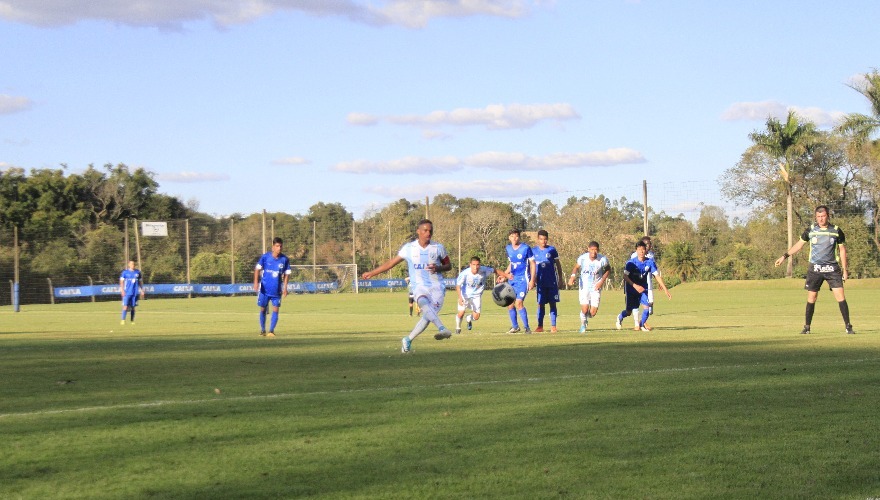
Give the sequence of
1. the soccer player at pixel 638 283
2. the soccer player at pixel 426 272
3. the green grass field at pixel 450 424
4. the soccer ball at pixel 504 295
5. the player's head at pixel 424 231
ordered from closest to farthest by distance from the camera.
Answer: the green grass field at pixel 450 424
the player's head at pixel 424 231
the soccer player at pixel 426 272
the soccer ball at pixel 504 295
the soccer player at pixel 638 283

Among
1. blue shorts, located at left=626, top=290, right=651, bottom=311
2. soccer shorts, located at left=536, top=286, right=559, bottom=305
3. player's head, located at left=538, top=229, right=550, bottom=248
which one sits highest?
player's head, located at left=538, top=229, right=550, bottom=248

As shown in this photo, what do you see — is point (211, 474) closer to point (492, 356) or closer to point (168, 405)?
point (168, 405)

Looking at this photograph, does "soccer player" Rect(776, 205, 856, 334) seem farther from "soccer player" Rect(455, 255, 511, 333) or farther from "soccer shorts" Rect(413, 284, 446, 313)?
"soccer player" Rect(455, 255, 511, 333)

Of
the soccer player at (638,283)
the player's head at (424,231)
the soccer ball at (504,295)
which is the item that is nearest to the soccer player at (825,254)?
the soccer player at (638,283)

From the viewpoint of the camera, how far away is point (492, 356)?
14234mm

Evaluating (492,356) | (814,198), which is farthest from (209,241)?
(492,356)

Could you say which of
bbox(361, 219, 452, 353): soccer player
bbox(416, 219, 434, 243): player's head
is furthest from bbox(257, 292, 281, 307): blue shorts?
bbox(416, 219, 434, 243): player's head

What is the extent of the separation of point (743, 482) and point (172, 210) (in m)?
84.0

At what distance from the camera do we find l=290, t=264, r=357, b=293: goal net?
70.7 m

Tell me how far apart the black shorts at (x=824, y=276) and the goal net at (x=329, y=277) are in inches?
2098

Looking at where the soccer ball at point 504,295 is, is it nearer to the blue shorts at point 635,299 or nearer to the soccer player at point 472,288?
the blue shorts at point 635,299

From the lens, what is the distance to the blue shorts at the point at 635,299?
21.6 meters

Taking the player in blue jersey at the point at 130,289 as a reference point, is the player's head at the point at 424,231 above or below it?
above

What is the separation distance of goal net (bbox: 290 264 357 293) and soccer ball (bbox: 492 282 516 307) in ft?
168
